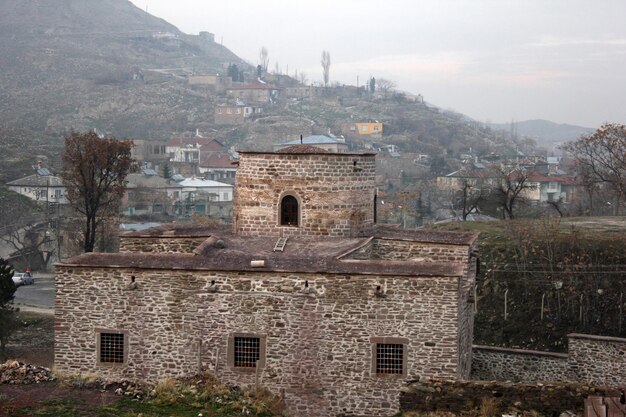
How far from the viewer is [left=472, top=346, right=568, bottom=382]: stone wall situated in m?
23.0

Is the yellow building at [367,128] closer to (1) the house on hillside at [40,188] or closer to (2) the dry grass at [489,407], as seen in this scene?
(1) the house on hillside at [40,188]

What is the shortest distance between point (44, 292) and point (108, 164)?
8945 millimetres

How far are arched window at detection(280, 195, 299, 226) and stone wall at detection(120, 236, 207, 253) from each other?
2.22 m

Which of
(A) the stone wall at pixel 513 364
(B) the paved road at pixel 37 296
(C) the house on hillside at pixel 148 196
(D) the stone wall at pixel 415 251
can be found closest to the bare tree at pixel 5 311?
(B) the paved road at pixel 37 296

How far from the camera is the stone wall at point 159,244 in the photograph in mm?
22078

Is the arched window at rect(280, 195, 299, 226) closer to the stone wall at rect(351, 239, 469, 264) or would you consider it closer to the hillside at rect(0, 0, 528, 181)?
the stone wall at rect(351, 239, 469, 264)

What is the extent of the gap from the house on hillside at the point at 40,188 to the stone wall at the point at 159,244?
166 ft

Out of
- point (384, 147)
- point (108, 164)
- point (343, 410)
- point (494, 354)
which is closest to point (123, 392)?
point (343, 410)

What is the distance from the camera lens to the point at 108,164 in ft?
128

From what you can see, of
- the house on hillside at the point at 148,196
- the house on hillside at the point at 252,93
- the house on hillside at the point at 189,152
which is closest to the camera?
the house on hillside at the point at 148,196

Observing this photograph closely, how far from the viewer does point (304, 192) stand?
21.3m

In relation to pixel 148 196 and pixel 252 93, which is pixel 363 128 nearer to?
pixel 252 93

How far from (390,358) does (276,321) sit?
2404mm

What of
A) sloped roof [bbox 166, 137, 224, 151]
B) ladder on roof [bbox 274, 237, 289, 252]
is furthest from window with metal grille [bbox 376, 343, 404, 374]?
sloped roof [bbox 166, 137, 224, 151]
